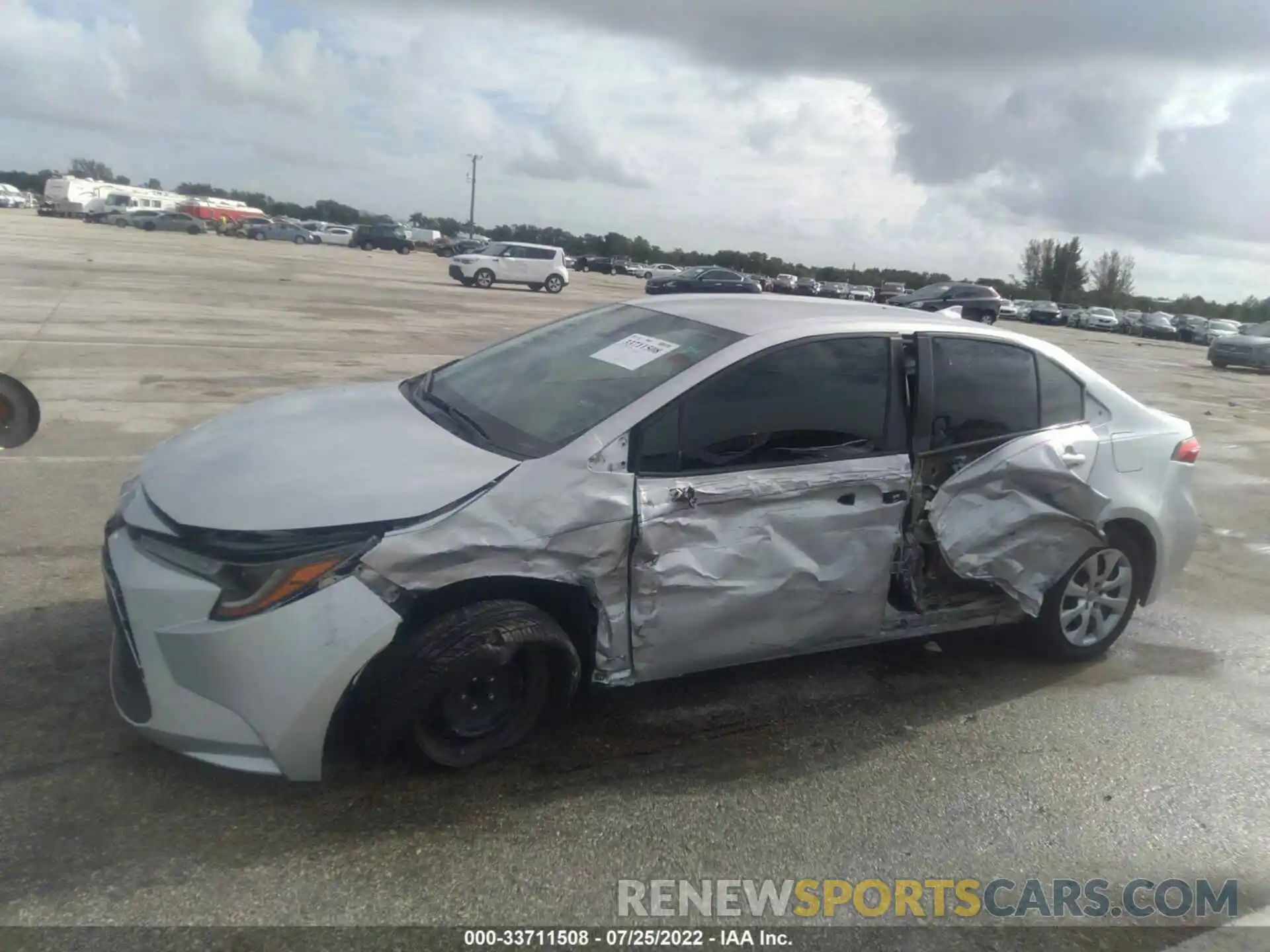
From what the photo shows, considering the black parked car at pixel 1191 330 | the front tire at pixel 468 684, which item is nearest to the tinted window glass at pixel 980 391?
the front tire at pixel 468 684

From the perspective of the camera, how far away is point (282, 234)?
→ 227 ft

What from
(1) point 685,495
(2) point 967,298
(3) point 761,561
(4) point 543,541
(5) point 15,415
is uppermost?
(2) point 967,298

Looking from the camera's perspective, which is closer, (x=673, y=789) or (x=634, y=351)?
(x=673, y=789)

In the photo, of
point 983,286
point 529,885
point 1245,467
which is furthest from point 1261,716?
point 983,286

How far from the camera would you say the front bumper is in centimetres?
297

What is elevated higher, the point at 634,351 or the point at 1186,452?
the point at 634,351

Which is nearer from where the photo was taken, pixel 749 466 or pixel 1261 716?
pixel 749 466

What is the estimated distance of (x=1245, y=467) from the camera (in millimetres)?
10922

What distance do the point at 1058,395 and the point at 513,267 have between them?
1380 inches

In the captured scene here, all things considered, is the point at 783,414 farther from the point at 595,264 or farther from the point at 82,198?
the point at 82,198

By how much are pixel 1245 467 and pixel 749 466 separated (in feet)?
31.4

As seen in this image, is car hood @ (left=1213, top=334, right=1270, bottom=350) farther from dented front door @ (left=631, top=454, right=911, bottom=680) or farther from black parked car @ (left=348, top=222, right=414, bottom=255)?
black parked car @ (left=348, top=222, right=414, bottom=255)

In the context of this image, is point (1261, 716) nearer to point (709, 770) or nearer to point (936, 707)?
point (936, 707)

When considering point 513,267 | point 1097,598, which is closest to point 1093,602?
point 1097,598
